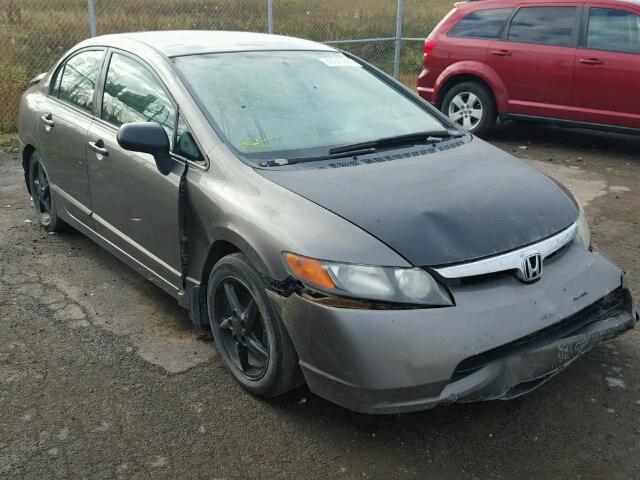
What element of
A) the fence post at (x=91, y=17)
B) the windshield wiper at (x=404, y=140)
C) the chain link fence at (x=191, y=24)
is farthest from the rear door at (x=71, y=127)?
the fence post at (x=91, y=17)

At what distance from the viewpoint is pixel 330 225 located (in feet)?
9.52

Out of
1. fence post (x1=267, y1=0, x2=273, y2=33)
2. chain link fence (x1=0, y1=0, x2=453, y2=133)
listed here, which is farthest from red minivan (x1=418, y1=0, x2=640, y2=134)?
chain link fence (x1=0, y1=0, x2=453, y2=133)

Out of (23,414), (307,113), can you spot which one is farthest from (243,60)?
(23,414)

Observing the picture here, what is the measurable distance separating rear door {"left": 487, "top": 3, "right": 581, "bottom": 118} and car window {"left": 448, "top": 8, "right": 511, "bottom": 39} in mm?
139

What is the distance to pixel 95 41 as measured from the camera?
15.6ft

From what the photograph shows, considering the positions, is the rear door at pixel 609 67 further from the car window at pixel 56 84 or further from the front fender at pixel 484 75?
the car window at pixel 56 84

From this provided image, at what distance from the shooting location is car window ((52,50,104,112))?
4.54m

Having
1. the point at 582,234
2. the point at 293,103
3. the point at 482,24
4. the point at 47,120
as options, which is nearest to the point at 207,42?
the point at 293,103

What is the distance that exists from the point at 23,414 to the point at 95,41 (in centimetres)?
263

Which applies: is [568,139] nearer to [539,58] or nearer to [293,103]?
[539,58]

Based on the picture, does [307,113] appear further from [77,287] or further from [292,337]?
[77,287]

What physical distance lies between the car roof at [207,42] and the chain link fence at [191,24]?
5.58 metres

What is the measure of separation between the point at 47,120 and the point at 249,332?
103 inches

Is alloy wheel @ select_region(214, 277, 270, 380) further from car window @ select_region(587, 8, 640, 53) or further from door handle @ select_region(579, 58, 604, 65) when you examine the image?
car window @ select_region(587, 8, 640, 53)
